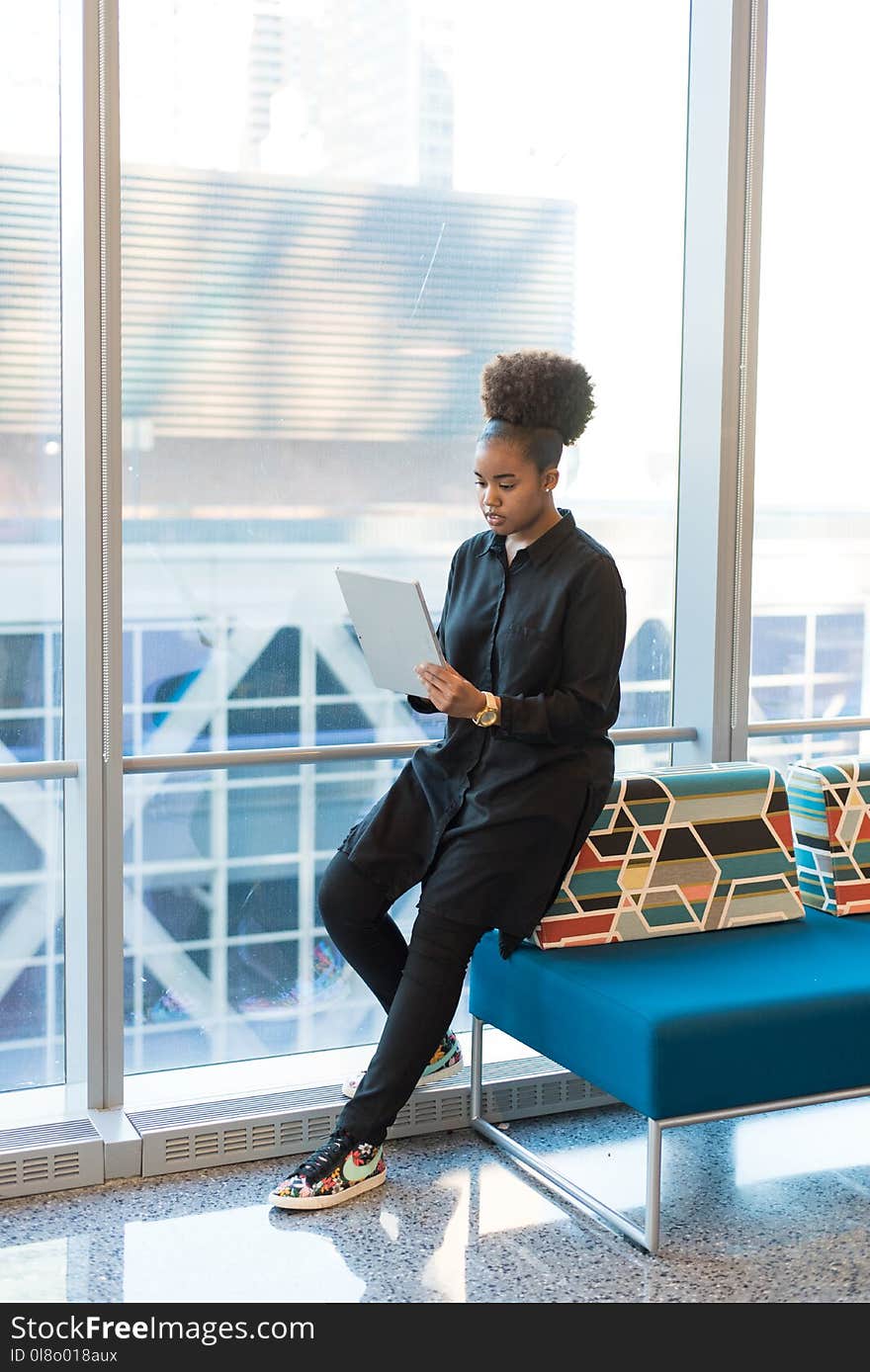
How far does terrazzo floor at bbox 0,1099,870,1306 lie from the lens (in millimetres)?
2633

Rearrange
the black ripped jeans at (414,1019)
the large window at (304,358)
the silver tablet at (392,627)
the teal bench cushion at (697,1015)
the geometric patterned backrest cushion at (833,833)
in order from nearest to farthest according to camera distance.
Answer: the teal bench cushion at (697,1015), the silver tablet at (392,627), the black ripped jeans at (414,1019), the large window at (304,358), the geometric patterned backrest cushion at (833,833)

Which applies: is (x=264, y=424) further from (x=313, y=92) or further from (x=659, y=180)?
(x=659, y=180)

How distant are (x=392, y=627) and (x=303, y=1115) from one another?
1114 mm

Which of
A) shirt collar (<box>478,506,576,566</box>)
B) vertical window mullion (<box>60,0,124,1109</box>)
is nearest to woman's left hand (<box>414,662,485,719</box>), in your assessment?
shirt collar (<box>478,506,576,566</box>)

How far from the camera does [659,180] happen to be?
3.82 meters

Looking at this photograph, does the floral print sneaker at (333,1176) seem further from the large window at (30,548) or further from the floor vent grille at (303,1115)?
the large window at (30,548)

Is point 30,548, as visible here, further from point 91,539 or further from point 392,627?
point 392,627

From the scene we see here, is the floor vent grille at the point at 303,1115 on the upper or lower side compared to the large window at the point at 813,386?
lower

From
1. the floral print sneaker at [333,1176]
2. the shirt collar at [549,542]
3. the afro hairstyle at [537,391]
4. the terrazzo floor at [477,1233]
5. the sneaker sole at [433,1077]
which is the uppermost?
the afro hairstyle at [537,391]

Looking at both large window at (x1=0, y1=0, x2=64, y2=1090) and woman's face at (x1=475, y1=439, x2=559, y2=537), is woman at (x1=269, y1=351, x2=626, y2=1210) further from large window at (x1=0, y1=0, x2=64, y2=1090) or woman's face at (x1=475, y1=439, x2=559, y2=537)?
large window at (x1=0, y1=0, x2=64, y2=1090)

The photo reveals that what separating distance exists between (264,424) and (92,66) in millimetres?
826

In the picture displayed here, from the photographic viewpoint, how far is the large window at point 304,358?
3.29 meters

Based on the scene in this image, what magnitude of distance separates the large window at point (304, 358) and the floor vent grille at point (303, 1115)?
28cm

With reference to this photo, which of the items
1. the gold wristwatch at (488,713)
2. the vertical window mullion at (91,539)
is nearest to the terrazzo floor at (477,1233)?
the vertical window mullion at (91,539)
